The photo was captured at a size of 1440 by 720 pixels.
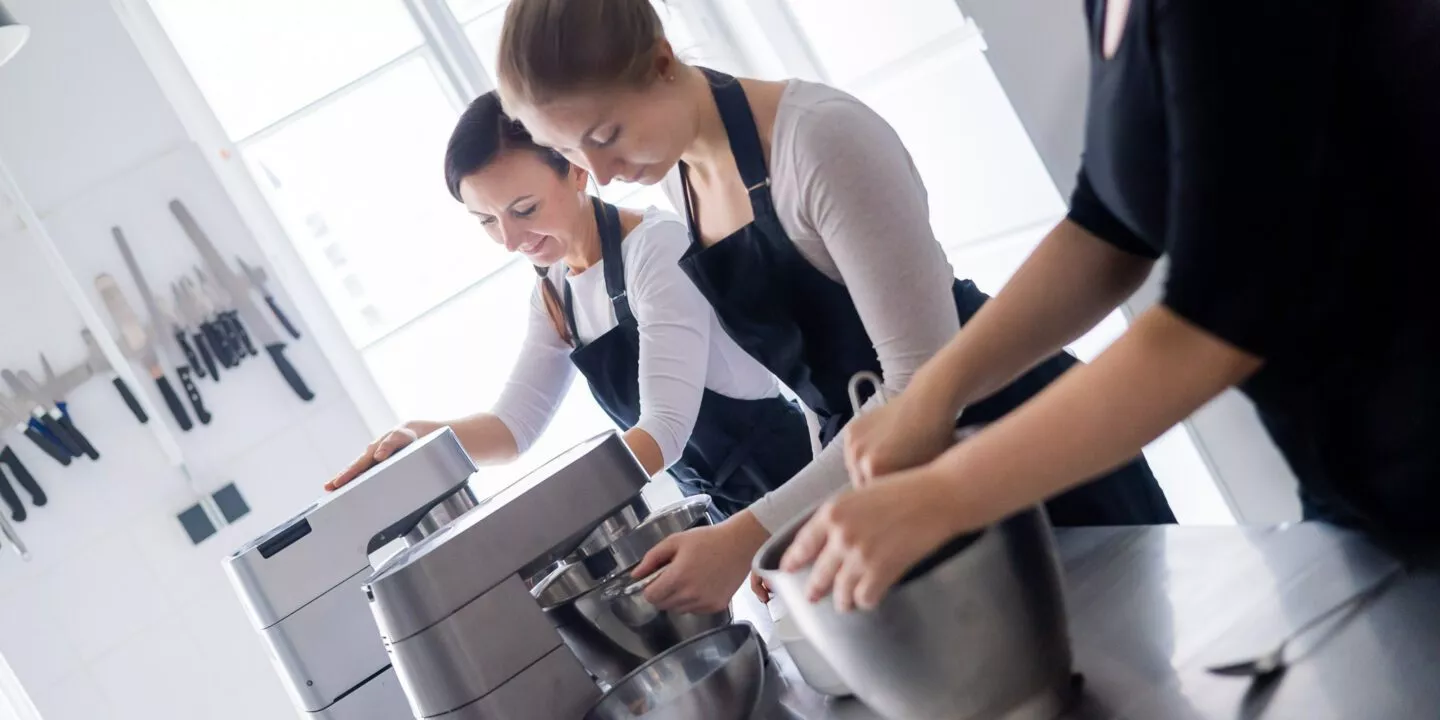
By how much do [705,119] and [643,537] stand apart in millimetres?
414

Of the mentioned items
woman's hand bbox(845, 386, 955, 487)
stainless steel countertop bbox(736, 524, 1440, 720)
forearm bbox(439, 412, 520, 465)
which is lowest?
Result: stainless steel countertop bbox(736, 524, 1440, 720)

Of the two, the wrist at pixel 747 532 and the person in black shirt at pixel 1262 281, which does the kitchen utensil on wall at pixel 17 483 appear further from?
the person in black shirt at pixel 1262 281

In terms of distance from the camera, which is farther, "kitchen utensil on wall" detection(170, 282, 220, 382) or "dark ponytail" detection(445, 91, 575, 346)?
"kitchen utensil on wall" detection(170, 282, 220, 382)

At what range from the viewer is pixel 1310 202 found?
0.53 m

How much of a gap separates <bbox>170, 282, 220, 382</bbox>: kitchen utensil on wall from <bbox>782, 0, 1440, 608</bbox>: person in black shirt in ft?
7.90

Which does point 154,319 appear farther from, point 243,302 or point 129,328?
point 243,302

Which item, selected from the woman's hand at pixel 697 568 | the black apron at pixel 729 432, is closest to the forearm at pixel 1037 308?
the woman's hand at pixel 697 568

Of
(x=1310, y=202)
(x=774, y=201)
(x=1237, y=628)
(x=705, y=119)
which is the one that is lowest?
(x=1237, y=628)

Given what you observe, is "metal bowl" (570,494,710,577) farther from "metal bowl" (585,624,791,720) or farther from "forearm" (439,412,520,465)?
"forearm" (439,412,520,465)

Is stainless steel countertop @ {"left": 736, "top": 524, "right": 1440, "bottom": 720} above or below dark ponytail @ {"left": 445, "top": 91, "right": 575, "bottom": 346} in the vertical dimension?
below

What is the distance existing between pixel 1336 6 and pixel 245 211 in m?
2.61

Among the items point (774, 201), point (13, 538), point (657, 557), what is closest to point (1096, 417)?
point (657, 557)

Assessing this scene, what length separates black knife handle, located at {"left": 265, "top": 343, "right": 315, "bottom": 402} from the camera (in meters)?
2.74

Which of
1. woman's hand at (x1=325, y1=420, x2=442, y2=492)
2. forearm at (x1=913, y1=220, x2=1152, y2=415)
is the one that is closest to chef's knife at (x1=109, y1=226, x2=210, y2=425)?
woman's hand at (x1=325, y1=420, x2=442, y2=492)
